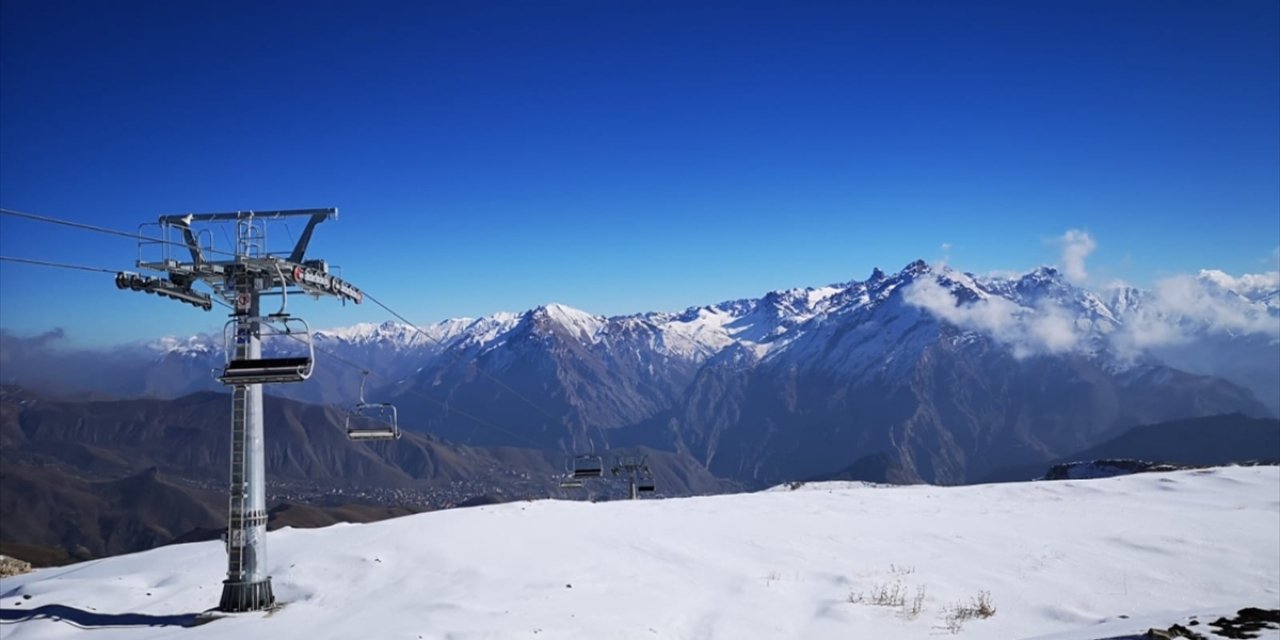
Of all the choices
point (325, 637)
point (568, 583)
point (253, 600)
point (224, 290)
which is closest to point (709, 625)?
point (568, 583)

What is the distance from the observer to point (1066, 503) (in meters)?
30.5

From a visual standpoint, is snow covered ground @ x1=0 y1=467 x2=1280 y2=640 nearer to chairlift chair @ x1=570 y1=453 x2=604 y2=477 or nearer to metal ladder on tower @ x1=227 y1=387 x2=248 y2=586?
metal ladder on tower @ x1=227 y1=387 x2=248 y2=586

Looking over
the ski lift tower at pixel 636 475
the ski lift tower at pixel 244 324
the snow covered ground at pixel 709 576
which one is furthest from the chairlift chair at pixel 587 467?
the ski lift tower at pixel 244 324

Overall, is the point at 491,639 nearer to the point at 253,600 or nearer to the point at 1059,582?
the point at 253,600

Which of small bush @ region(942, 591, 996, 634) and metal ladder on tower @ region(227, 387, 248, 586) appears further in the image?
metal ladder on tower @ region(227, 387, 248, 586)

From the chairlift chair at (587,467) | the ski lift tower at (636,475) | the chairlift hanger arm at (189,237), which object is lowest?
the ski lift tower at (636,475)

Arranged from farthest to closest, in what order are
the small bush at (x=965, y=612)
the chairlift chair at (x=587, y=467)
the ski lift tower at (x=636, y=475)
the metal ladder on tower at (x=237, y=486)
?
the ski lift tower at (x=636, y=475)
the chairlift chair at (x=587, y=467)
the metal ladder on tower at (x=237, y=486)
the small bush at (x=965, y=612)

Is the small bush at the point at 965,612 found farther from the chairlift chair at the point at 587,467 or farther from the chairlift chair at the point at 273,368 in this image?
the chairlift chair at the point at 587,467

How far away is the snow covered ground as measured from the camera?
16797 mm

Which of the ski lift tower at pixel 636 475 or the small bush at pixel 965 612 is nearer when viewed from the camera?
the small bush at pixel 965 612

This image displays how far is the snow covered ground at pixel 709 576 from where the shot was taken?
16.8 metres

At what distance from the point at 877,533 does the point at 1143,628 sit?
11.2 metres

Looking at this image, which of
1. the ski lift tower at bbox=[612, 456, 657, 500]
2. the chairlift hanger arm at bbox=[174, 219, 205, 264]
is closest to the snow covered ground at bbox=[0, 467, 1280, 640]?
the chairlift hanger arm at bbox=[174, 219, 205, 264]

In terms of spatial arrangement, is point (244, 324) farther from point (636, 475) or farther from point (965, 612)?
point (636, 475)
